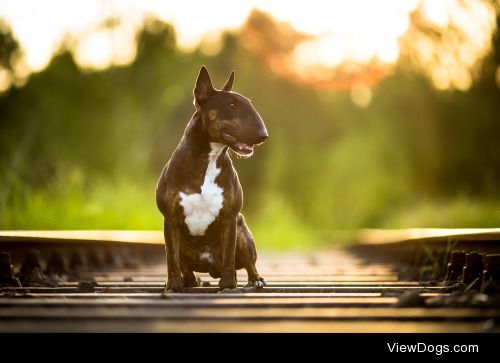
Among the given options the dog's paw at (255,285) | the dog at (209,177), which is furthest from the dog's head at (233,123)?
Answer: the dog's paw at (255,285)

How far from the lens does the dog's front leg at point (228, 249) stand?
14.7 ft

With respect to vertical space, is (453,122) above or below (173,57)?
below

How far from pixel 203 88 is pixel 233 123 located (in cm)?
32

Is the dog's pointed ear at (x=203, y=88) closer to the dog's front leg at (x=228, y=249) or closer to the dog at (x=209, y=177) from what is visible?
the dog at (x=209, y=177)

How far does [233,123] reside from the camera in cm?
452

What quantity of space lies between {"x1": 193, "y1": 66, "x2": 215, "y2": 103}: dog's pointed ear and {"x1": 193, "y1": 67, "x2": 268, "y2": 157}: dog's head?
25 mm

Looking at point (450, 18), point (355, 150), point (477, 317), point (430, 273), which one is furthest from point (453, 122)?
point (477, 317)

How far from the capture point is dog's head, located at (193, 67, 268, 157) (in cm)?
451

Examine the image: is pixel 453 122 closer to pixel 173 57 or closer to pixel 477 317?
pixel 173 57

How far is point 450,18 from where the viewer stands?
1428 centimetres
